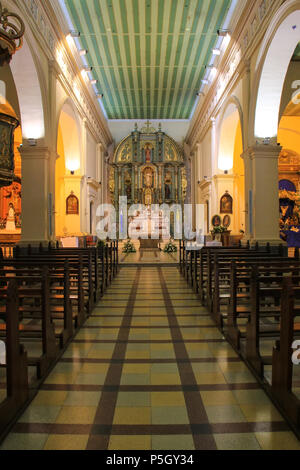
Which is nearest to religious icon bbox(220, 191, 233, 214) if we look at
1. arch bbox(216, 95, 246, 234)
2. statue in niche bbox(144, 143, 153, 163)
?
arch bbox(216, 95, 246, 234)

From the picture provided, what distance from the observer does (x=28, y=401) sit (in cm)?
251

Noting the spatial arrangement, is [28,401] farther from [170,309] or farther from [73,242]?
[73,242]

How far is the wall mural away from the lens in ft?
72.2

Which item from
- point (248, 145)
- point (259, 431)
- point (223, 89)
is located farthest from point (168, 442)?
point (223, 89)

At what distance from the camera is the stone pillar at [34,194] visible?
8.95 metres

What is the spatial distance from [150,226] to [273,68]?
1298cm

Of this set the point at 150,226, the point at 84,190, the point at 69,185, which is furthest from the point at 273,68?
the point at 150,226

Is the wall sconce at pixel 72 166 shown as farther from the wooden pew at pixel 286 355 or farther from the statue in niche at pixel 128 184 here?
the wooden pew at pixel 286 355

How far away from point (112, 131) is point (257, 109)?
14.8 m

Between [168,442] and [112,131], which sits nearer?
[168,442]

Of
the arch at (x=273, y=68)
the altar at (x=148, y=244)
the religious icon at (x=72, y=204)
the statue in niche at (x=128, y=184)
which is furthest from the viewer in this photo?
the statue in niche at (x=128, y=184)

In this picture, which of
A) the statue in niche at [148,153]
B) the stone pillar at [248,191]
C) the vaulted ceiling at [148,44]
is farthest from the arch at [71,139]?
the statue in niche at [148,153]

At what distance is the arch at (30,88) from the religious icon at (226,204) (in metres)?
7.26
